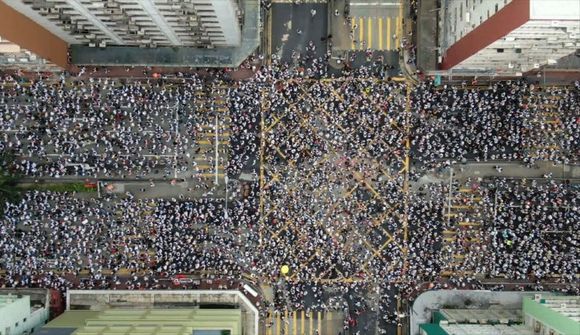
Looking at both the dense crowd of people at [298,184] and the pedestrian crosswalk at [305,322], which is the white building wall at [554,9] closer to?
the dense crowd of people at [298,184]

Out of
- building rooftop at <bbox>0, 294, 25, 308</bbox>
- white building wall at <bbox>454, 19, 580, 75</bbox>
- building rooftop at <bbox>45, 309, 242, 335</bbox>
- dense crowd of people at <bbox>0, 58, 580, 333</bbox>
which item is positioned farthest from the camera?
dense crowd of people at <bbox>0, 58, 580, 333</bbox>

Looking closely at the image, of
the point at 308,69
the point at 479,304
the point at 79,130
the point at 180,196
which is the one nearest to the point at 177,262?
the point at 180,196

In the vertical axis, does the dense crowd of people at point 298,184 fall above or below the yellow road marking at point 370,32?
below

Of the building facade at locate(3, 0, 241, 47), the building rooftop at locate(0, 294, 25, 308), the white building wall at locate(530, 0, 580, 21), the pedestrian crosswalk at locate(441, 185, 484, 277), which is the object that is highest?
the building facade at locate(3, 0, 241, 47)

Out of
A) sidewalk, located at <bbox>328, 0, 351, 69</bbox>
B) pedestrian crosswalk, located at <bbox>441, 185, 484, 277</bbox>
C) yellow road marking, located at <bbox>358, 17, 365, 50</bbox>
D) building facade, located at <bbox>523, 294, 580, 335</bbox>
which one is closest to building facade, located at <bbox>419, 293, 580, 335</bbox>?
building facade, located at <bbox>523, 294, 580, 335</bbox>

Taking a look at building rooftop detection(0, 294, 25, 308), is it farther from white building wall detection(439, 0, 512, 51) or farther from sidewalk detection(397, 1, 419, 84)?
white building wall detection(439, 0, 512, 51)

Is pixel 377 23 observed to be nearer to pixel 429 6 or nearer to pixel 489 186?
pixel 429 6

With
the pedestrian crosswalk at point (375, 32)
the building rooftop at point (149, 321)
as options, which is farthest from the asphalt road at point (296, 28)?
the building rooftop at point (149, 321)
